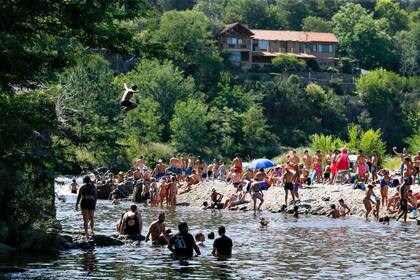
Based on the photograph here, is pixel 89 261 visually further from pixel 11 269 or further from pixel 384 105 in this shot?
pixel 384 105

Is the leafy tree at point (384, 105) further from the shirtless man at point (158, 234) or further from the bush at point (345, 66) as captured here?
the shirtless man at point (158, 234)

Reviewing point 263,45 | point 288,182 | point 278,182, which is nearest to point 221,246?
point 288,182

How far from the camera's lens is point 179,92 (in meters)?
101

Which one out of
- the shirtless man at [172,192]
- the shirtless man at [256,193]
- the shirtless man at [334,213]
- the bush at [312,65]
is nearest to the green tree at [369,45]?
the bush at [312,65]

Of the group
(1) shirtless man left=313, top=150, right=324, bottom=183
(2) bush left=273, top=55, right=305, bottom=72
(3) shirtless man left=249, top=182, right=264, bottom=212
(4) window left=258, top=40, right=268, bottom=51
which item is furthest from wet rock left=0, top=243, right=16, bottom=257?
(4) window left=258, top=40, right=268, bottom=51

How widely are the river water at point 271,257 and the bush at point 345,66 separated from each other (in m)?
94.0

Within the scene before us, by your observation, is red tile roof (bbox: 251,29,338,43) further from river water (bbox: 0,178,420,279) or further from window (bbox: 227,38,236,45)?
river water (bbox: 0,178,420,279)

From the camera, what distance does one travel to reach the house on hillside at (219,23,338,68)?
413ft

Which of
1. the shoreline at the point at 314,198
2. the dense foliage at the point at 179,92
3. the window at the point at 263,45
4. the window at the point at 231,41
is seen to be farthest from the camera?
the window at the point at 263,45

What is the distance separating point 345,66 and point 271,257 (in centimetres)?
10622

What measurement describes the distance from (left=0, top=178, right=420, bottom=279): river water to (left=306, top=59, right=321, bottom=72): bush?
90.2 m

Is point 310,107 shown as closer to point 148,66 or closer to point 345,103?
point 345,103

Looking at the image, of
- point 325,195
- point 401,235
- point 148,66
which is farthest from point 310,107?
point 401,235

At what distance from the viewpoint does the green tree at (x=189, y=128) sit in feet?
302
